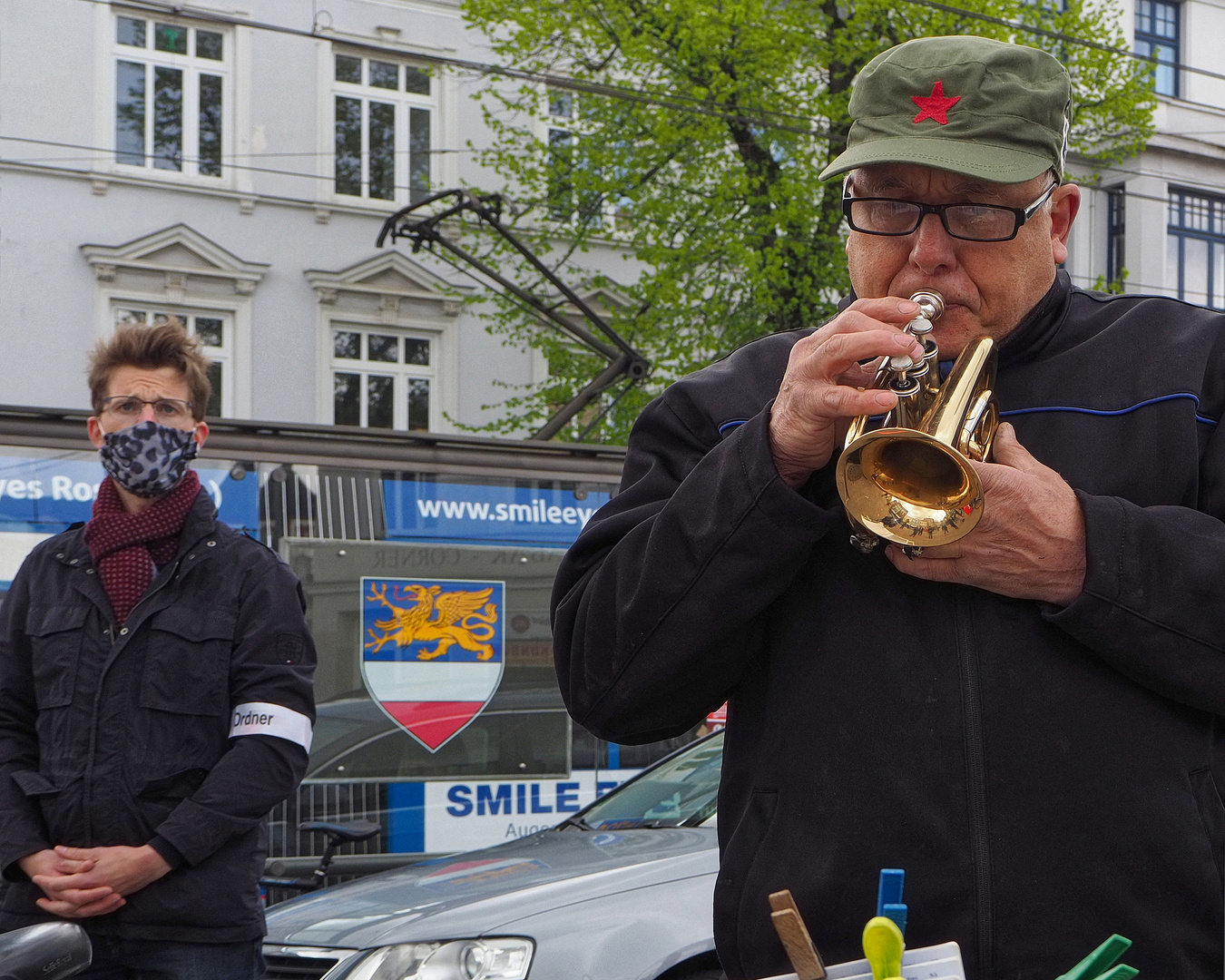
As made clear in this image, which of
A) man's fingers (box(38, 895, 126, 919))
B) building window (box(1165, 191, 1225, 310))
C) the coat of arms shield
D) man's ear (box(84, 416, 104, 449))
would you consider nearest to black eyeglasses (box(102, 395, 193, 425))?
man's ear (box(84, 416, 104, 449))

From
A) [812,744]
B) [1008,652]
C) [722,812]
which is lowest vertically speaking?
[722,812]

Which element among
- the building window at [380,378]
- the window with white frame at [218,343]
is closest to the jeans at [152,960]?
the window with white frame at [218,343]

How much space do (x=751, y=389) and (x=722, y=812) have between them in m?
0.52

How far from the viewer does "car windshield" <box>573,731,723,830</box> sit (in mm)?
4340

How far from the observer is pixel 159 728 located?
3098 mm

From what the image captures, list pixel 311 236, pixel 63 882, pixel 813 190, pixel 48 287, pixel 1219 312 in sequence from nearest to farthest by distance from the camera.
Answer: pixel 1219 312 < pixel 63 882 < pixel 813 190 < pixel 48 287 < pixel 311 236

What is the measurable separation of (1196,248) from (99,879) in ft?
72.8

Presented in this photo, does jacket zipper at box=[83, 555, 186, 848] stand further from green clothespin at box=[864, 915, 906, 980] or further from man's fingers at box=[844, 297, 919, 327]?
green clothespin at box=[864, 915, 906, 980]

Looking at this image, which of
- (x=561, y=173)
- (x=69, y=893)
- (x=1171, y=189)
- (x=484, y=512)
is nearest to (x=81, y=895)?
(x=69, y=893)

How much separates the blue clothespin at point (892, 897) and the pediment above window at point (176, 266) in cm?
1641

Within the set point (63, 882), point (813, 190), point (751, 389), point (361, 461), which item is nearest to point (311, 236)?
point (813, 190)

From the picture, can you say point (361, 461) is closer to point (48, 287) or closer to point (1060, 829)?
point (1060, 829)

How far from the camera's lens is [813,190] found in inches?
581

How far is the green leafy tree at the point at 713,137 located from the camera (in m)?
14.5
